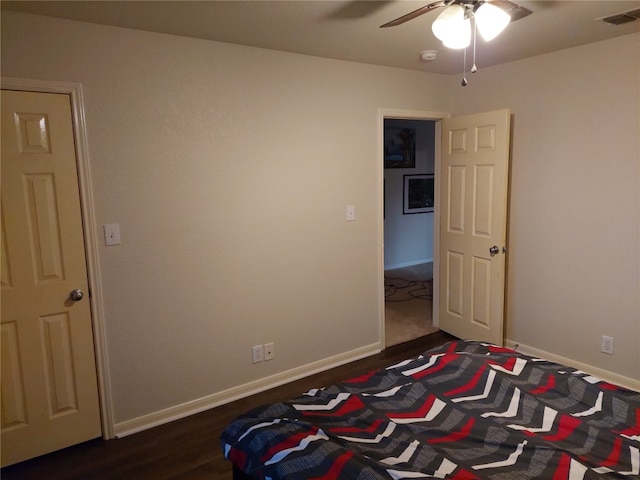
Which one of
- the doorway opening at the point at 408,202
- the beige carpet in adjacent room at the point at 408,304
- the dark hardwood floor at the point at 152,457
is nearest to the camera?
the dark hardwood floor at the point at 152,457

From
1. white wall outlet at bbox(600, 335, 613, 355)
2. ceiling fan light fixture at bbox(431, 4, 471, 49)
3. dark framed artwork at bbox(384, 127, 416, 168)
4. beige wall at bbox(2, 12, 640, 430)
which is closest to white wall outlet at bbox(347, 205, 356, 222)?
beige wall at bbox(2, 12, 640, 430)

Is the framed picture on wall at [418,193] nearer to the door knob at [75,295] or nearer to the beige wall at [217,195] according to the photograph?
the beige wall at [217,195]

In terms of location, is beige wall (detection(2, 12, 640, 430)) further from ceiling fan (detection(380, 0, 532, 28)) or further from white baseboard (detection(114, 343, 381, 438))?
ceiling fan (detection(380, 0, 532, 28))

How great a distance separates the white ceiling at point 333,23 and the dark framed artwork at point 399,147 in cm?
312

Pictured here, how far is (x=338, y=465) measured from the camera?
1.37m

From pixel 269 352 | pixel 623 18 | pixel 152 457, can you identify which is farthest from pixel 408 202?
pixel 152 457

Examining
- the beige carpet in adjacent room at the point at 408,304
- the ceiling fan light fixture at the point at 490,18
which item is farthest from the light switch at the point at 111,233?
the beige carpet in adjacent room at the point at 408,304

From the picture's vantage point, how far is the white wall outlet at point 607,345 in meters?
3.03

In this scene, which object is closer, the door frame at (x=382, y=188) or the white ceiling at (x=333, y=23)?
the white ceiling at (x=333, y=23)

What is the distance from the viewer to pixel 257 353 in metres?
3.09

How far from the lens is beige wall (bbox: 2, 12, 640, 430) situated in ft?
8.15

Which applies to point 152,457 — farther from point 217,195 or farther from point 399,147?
point 399,147

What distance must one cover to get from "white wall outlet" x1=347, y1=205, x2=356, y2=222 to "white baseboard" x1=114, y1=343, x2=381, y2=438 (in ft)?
3.69

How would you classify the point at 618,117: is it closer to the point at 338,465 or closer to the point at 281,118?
the point at 281,118
